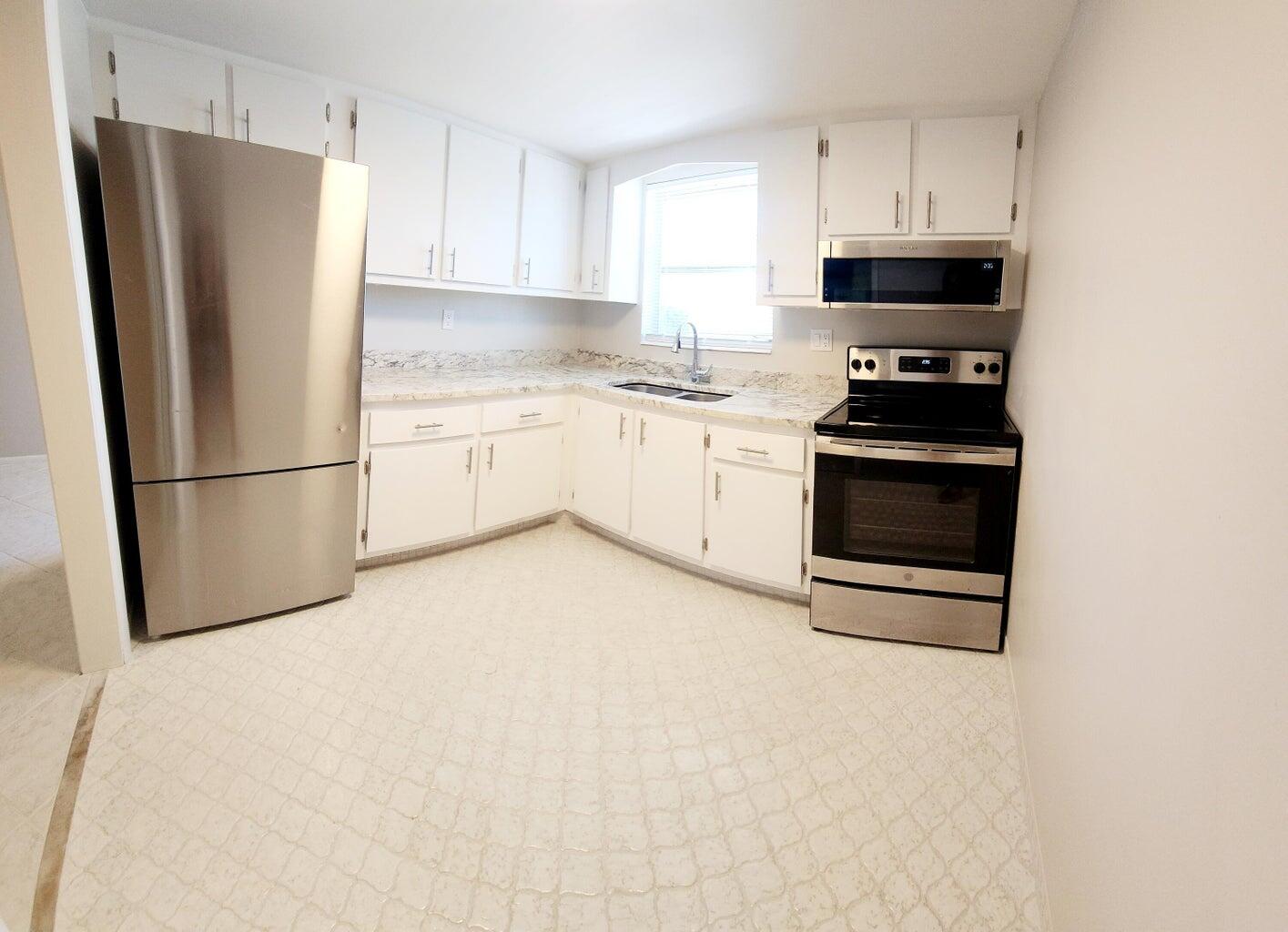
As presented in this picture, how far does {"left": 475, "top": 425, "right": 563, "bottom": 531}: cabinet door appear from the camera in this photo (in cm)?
332

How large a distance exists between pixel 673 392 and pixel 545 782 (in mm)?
2370

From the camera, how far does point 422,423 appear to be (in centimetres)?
301

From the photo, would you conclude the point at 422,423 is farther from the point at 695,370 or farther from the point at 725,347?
the point at 725,347

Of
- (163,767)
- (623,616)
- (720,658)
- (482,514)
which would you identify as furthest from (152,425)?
(720,658)

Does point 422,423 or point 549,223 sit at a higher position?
point 549,223

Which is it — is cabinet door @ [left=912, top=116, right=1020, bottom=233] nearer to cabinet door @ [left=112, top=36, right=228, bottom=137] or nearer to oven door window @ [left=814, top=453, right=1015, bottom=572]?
oven door window @ [left=814, top=453, right=1015, bottom=572]

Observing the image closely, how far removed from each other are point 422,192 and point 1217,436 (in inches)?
132

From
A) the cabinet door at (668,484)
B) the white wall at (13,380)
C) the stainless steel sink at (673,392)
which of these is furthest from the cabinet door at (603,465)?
the white wall at (13,380)

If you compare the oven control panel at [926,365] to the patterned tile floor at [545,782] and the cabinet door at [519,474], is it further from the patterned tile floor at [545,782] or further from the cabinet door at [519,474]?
the cabinet door at [519,474]

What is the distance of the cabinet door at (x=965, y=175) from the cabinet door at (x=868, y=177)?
0.22 feet

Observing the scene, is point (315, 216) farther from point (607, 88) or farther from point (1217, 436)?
point (1217, 436)

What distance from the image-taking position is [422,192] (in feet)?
10.6

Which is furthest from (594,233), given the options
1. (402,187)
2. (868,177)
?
(868,177)

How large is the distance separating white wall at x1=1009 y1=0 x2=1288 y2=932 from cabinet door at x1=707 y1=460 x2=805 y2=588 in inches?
45.6
